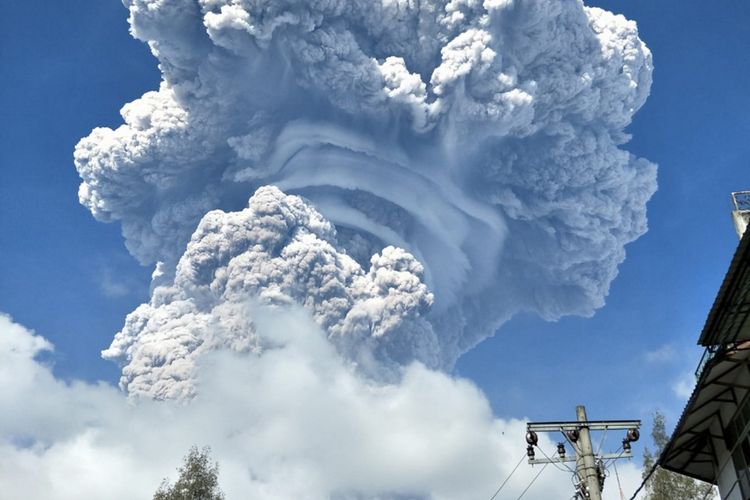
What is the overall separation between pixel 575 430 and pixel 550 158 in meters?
74.3

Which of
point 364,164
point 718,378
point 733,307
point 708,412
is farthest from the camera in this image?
point 364,164

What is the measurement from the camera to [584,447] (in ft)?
59.9

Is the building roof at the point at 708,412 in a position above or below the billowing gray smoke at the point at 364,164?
below

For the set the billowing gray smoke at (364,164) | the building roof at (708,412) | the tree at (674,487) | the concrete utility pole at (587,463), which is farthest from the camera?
the billowing gray smoke at (364,164)

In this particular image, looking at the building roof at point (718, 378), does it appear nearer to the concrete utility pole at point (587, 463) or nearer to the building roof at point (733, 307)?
the building roof at point (733, 307)

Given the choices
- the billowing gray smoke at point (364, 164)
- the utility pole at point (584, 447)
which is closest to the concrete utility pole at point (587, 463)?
the utility pole at point (584, 447)

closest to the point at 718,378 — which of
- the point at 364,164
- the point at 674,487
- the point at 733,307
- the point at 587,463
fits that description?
the point at 733,307

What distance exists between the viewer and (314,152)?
300 ft

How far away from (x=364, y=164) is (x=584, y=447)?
75806 millimetres

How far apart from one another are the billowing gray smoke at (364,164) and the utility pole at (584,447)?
63444 millimetres

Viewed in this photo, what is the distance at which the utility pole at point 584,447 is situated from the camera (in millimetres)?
17781

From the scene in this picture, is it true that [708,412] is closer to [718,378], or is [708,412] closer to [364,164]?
[718,378]

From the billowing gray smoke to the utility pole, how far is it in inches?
2498

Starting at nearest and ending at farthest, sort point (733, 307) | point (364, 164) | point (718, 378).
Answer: point (733, 307) → point (718, 378) → point (364, 164)
